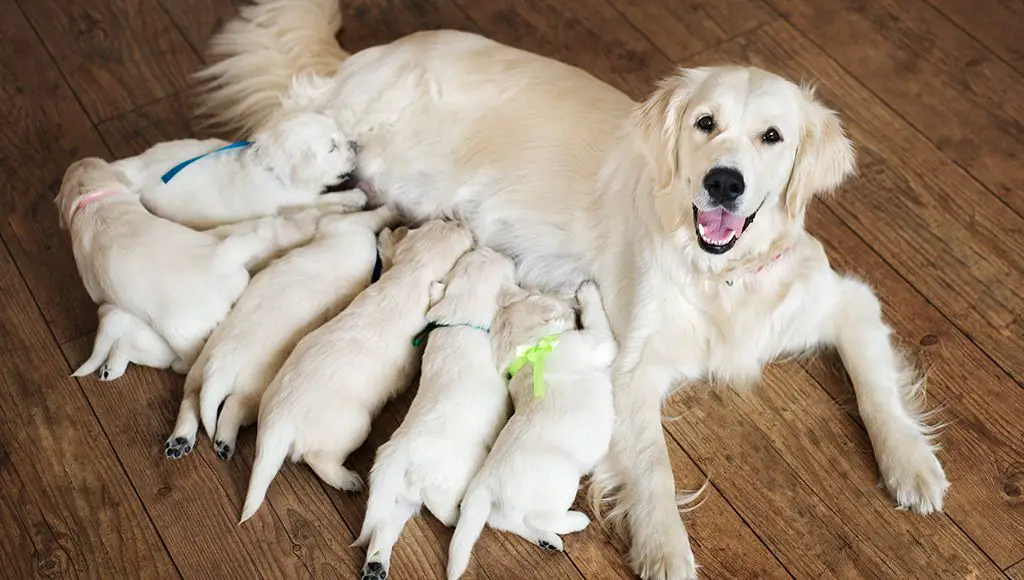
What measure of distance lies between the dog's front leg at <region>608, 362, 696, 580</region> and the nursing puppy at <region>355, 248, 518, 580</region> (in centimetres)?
26

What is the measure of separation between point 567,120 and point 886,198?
863 mm

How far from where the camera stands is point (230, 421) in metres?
2.24

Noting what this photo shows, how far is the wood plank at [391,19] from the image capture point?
3.34 meters

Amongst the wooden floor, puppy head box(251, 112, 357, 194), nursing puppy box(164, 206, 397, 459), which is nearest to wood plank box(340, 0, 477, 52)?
the wooden floor

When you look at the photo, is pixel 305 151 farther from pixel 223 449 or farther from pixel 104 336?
pixel 223 449

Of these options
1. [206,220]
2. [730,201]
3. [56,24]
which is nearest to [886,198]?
[730,201]

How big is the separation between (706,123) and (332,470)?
99 centimetres

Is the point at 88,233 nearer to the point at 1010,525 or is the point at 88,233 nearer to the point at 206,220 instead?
the point at 206,220

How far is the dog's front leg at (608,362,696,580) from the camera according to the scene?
2.06 meters

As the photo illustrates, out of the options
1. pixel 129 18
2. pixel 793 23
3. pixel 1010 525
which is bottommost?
pixel 1010 525

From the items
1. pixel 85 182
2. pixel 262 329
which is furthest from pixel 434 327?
pixel 85 182

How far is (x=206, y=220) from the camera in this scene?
2607mm

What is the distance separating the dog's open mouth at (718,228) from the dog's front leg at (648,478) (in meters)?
0.31

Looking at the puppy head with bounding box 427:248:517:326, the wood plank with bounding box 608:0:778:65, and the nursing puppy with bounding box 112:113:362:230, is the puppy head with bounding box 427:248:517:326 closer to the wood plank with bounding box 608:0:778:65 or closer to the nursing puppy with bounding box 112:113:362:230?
the nursing puppy with bounding box 112:113:362:230
